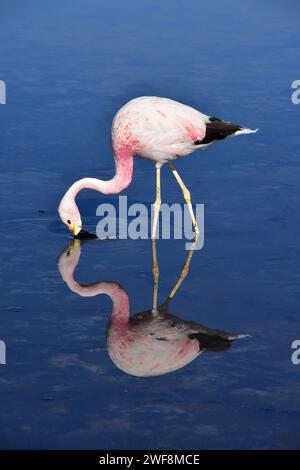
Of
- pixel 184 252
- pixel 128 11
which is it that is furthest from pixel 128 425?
pixel 128 11

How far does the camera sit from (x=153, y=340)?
903cm

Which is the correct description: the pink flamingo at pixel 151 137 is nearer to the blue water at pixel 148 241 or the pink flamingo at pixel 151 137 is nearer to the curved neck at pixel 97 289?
the blue water at pixel 148 241

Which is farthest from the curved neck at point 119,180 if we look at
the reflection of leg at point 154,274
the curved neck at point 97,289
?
the curved neck at point 97,289

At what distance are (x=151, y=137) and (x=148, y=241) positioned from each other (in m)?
0.99

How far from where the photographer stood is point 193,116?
11.5 metres

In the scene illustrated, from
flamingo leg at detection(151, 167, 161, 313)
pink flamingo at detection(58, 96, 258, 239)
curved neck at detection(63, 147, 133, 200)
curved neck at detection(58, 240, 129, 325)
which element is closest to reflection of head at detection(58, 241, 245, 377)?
curved neck at detection(58, 240, 129, 325)

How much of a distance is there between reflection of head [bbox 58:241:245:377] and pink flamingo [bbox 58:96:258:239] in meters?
1.58

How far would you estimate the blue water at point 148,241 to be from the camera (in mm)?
7895

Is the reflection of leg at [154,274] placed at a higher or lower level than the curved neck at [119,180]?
lower

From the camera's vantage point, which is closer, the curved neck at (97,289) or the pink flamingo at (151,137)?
the curved neck at (97,289)

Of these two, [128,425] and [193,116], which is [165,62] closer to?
[193,116]

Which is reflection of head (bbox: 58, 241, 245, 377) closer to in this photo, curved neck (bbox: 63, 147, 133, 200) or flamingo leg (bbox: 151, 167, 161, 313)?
flamingo leg (bbox: 151, 167, 161, 313)

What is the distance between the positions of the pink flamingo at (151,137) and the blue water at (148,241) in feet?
1.13

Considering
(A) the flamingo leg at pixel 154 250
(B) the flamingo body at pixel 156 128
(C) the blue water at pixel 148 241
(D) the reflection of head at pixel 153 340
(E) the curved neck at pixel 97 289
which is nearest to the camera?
(C) the blue water at pixel 148 241
